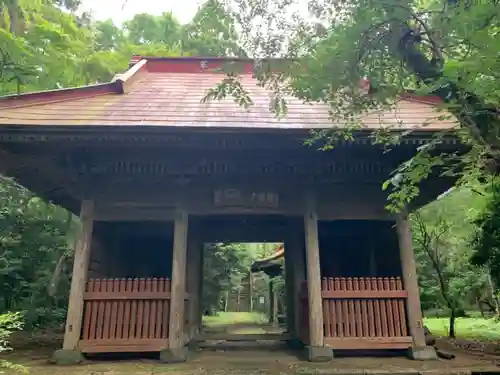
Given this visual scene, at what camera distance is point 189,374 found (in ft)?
16.2

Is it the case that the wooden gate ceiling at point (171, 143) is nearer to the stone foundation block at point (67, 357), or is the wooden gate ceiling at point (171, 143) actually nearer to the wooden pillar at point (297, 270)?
the wooden pillar at point (297, 270)

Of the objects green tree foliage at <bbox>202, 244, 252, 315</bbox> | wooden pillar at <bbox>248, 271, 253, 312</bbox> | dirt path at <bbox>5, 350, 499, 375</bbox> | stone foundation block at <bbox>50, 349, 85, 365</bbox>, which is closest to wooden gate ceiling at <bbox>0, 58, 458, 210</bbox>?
stone foundation block at <bbox>50, 349, 85, 365</bbox>

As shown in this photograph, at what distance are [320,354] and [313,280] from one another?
3.40 feet

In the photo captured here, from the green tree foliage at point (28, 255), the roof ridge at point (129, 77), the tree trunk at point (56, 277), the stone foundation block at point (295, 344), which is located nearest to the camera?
the roof ridge at point (129, 77)

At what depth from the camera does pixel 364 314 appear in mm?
6125

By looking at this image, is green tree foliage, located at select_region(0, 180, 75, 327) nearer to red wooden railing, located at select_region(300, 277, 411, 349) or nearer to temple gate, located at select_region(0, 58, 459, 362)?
temple gate, located at select_region(0, 58, 459, 362)

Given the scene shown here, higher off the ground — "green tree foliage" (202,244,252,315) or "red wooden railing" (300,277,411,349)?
"green tree foliage" (202,244,252,315)

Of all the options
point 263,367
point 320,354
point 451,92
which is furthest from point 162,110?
point 320,354

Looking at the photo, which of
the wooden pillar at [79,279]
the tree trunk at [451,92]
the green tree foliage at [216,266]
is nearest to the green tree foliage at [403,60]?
the tree trunk at [451,92]

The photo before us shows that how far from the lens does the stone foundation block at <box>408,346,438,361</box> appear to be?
5.88 meters

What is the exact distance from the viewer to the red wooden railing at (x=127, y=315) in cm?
581

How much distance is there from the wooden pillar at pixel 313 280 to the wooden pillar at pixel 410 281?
4.44ft

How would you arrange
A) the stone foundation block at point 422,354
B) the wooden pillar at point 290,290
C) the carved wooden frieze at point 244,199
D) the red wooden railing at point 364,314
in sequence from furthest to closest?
the wooden pillar at point 290,290, the carved wooden frieze at point 244,199, the red wooden railing at point 364,314, the stone foundation block at point 422,354

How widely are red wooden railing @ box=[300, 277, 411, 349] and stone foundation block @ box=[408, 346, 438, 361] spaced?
0.38 feet
